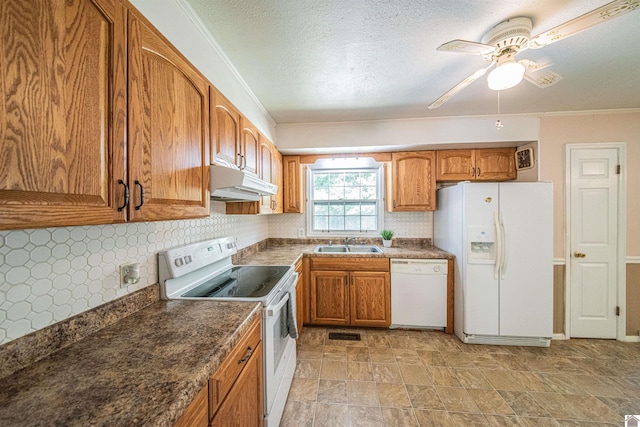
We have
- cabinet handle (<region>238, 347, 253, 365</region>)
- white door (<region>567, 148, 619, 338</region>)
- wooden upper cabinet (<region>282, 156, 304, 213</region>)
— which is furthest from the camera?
wooden upper cabinet (<region>282, 156, 304, 213</region>)

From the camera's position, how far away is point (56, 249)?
88cm

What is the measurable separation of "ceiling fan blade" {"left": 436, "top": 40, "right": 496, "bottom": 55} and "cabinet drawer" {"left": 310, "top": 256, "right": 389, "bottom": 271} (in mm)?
1997

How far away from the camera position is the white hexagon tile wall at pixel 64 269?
2.51 ft

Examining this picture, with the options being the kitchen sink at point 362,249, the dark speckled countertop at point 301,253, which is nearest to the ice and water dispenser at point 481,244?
the dark speckled countertop at point 301,253

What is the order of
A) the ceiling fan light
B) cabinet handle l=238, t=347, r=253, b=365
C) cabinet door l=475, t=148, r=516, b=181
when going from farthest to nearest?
cabinet door l=475, t=148, r=516, b=181 → the ceiling fan light → cabinet handle l=238, t=347, r=253, b=365

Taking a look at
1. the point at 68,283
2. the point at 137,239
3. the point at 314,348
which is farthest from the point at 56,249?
the point at 314,348

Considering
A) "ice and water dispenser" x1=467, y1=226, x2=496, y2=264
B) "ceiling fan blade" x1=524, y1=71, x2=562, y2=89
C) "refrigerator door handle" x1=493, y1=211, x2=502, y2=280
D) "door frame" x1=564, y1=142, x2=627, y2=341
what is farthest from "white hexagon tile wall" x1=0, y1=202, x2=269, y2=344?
"door frame" x1=564, y1=142, x2=627, y2=341

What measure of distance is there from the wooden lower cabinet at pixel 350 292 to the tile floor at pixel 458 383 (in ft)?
0.78

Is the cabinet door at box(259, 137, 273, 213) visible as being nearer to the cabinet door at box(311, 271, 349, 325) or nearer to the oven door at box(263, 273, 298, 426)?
the oven door at box(263, 273, 298, 426)

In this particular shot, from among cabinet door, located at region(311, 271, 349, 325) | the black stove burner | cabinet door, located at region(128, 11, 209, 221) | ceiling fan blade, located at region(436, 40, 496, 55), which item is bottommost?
cabinet door, located at region(311, 271, 349, 325)

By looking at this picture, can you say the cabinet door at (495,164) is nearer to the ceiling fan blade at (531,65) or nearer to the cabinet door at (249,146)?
the ceiling fan blade at (531,65)

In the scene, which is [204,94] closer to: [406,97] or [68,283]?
[68,283]

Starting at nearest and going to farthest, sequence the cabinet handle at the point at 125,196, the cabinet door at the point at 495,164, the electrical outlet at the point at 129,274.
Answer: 1. the cabinet handle at the point at 125,196
2. the electrical outlet at the point at 129,274
3. the cabinet door at the point at 495,164

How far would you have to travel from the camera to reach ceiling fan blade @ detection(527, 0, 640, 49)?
0.96 meters
